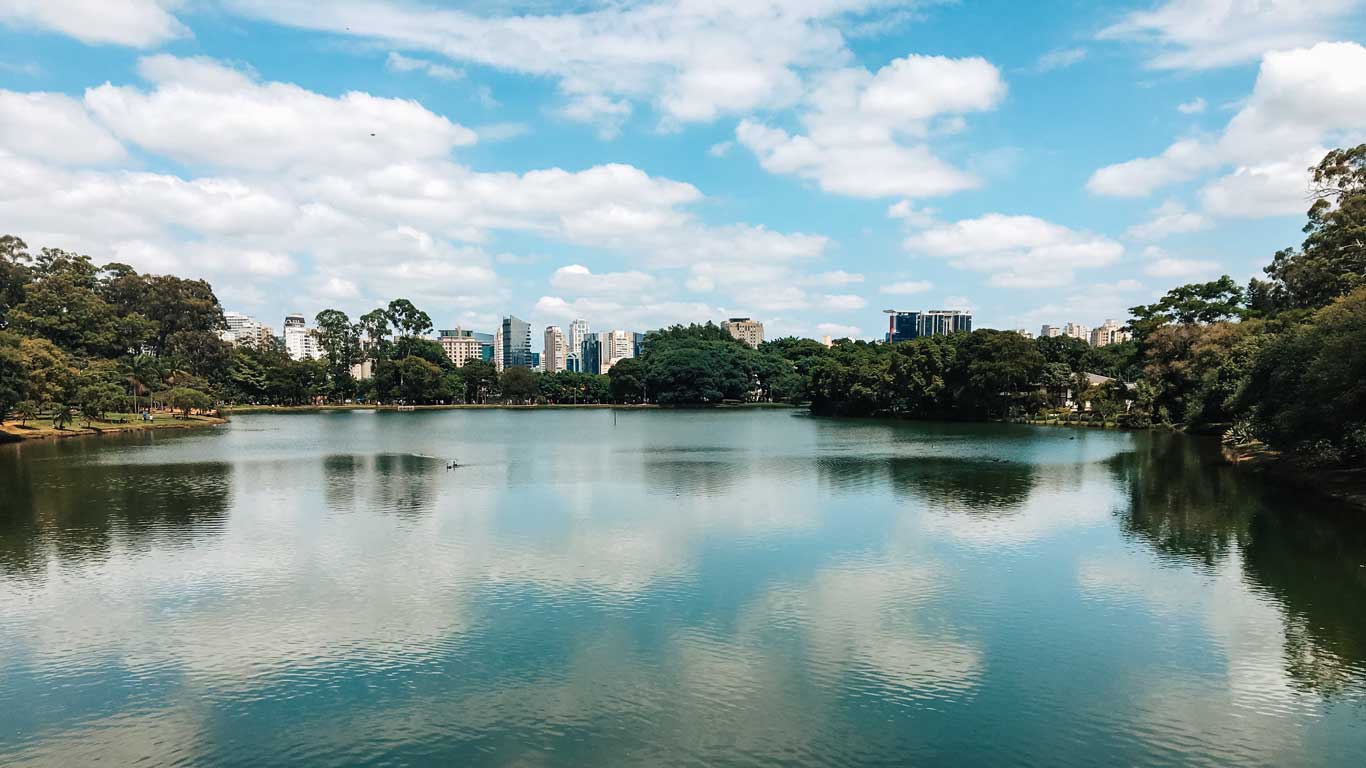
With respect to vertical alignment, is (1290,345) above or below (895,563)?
above

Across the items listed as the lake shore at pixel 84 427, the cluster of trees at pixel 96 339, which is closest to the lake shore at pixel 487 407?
the cluster of trees at pixel 96 339

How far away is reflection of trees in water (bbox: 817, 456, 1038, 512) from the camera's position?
1113 inches

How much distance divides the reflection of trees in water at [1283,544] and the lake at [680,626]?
11cm

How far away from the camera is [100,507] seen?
26.2 metres

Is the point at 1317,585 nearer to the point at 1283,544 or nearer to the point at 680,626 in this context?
the point at 1283,544

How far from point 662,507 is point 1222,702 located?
17352 mm

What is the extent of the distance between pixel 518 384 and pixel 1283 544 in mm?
101227

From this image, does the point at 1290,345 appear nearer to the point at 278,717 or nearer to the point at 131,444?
the point at 278,717

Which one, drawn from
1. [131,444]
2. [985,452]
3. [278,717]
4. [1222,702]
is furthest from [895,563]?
[131,444]


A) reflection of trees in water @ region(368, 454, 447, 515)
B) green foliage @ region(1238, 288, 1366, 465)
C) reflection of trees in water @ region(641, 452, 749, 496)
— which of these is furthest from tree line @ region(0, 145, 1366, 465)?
reflection of trees in water @ region(368, 454, 447, 515)

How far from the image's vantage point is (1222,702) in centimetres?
1122

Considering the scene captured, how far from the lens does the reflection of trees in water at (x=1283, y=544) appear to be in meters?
13.2

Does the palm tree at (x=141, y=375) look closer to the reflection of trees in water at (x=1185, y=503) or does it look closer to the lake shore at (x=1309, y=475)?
the reflection of trees in water at (x=1185, y=503)

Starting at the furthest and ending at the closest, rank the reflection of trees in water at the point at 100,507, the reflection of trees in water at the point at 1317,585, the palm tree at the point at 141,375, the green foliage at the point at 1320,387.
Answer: the palm tree at the point at 141,375 → the green foliage at the point at 1320,387 → the reflection of trees in water at the point at 100,507 → the reflection of trees in water at the point at 1317,585
